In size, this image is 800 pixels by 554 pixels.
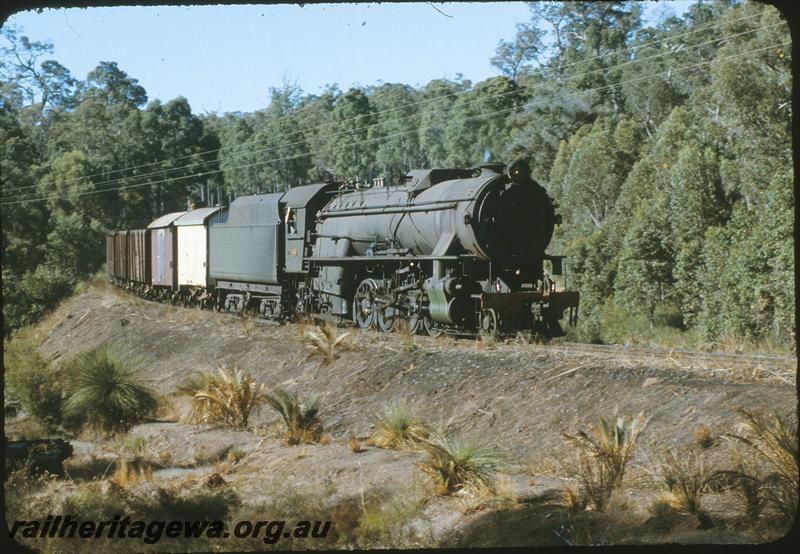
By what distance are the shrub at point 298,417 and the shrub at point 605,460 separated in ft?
19.7

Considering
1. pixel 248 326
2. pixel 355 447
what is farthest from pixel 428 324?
pixel 355 447

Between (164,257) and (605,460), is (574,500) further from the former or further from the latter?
(164,257)

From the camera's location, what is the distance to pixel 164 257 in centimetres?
3638

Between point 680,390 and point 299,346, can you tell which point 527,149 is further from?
point 680,390

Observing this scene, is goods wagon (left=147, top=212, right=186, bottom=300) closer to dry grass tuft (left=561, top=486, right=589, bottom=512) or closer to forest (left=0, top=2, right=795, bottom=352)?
forest (left=0, top=2, right=795, bottom=352)

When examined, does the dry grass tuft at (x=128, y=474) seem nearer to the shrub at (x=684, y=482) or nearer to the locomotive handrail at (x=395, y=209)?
the shrub at (x=684, y=482)

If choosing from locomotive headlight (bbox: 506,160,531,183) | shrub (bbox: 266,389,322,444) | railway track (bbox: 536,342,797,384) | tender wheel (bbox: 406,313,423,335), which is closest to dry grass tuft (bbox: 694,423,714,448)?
railway track (bbox: 536,342,797,384)

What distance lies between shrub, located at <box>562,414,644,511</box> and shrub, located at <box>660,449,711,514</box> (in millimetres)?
439

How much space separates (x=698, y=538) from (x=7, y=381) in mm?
15803

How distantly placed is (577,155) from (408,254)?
2666 centimetres

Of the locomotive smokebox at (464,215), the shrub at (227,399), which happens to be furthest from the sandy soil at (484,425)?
the locomotive smokebox at (464,215)

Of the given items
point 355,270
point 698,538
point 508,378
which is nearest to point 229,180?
point 355,270

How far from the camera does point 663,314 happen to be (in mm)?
37688

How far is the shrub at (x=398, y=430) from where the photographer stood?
1227 centimetres
